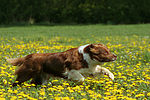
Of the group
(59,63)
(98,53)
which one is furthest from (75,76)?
(98,53)

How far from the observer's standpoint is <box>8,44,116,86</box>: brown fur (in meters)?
3.96

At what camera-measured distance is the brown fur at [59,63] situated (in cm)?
396

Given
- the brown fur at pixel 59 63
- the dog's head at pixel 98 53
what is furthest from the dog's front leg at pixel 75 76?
the dog's head at pixel 98 53

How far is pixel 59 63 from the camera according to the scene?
3998 millimetres

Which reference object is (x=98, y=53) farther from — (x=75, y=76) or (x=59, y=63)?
(x=59, y=63)

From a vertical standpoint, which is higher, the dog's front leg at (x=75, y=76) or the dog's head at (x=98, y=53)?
the dog's head at (x=98, y=53)

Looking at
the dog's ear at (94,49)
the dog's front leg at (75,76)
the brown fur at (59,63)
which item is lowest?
the dog's front leg at (75,76)

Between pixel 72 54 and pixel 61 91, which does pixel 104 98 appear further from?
pixel 72 54

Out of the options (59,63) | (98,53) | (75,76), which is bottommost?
(75,76)

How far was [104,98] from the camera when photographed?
3379mm

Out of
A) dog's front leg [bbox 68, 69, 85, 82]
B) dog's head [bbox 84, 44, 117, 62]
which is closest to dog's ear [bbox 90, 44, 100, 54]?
dog's head [bbox 84, 44, 117, 62]

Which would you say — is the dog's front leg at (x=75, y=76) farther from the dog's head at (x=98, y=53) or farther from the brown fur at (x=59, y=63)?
the dog's head at (x=98, y=53)

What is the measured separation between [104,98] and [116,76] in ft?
4.99

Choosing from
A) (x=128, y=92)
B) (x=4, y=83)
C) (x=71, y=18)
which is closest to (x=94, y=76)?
(x=128, y=92)
